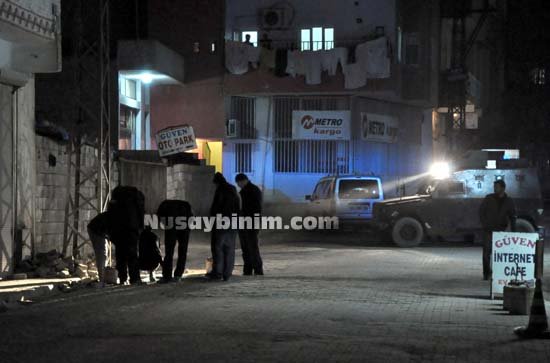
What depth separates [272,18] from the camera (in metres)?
32.0

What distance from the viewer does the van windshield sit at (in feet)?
82.6

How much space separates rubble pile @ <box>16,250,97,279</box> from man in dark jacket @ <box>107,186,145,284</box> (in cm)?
132

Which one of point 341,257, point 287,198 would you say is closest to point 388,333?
point 341,257

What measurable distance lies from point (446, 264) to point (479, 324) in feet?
28.1

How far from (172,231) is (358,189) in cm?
1242

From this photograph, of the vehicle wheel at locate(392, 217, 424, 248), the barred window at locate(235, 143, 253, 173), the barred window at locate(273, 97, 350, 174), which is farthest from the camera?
the barred window at locate(235, 143, 253, 173)

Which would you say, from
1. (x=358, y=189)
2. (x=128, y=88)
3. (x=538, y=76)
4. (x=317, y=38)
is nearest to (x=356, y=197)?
(x=358, y=189)

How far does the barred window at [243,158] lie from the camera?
1282 inches

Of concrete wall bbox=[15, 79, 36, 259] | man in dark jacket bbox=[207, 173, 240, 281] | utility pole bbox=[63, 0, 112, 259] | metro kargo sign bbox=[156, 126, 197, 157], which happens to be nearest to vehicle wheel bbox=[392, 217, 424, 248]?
metro kargo sign bbox=[156, 126, 197, 157]

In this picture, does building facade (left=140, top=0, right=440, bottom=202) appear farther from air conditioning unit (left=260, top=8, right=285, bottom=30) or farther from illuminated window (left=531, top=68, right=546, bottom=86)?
illuminated window (left=531, top=68, right=546, bottom=86)

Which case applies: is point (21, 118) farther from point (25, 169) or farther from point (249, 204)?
Answer: point (249, 204)

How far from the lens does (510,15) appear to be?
55.8 metres

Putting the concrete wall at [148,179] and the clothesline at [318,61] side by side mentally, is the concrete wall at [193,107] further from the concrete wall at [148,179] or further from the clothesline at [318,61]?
the concrete wall at [148,179]

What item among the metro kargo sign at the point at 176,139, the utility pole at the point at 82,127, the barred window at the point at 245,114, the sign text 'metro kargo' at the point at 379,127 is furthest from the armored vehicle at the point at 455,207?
the barred window at the point at 245,114
